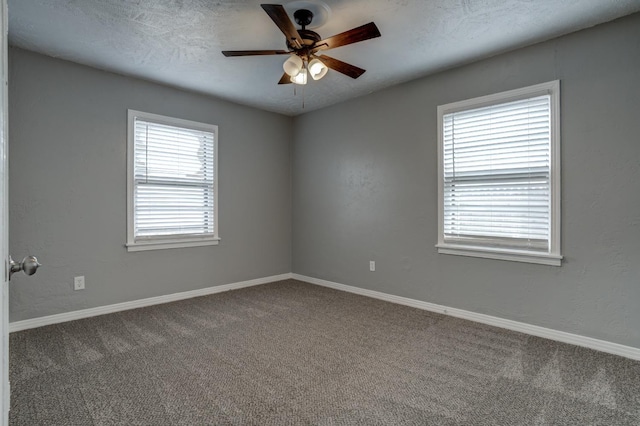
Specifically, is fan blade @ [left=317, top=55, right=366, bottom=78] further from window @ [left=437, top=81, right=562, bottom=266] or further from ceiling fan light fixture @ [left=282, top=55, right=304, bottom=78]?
window @ [left=437, top=81, right=562, bottom=266]

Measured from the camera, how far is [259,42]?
286cm

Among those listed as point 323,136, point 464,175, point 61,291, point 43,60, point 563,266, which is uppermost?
point 43,60

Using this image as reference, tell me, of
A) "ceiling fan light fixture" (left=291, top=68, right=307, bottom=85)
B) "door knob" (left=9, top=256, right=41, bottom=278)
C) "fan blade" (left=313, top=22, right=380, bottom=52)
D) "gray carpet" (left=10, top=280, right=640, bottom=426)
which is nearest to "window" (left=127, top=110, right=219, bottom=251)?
"gray carpet" (left=10, top=280, right=640, bottom=426)

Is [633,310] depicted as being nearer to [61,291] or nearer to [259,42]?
[259,42]

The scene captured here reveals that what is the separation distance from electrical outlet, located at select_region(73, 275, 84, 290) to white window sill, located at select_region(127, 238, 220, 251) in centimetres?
50

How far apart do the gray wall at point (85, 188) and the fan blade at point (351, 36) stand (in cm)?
236

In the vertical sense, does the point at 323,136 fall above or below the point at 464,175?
above

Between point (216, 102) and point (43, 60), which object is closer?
point (43, 60)

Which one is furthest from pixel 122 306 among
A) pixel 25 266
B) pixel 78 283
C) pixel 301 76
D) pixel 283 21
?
pixel 283 21

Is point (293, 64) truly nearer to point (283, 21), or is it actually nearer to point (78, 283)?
point (283, 21)

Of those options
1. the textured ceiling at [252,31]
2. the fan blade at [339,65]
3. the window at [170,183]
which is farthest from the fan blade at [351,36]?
the window at [170,183]

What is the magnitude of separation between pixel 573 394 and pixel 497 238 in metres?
1.43

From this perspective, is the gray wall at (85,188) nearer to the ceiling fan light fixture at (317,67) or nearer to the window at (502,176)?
the ceiling fan light fixture at (317,67)

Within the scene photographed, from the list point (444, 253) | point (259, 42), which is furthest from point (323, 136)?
point (444, 253)
